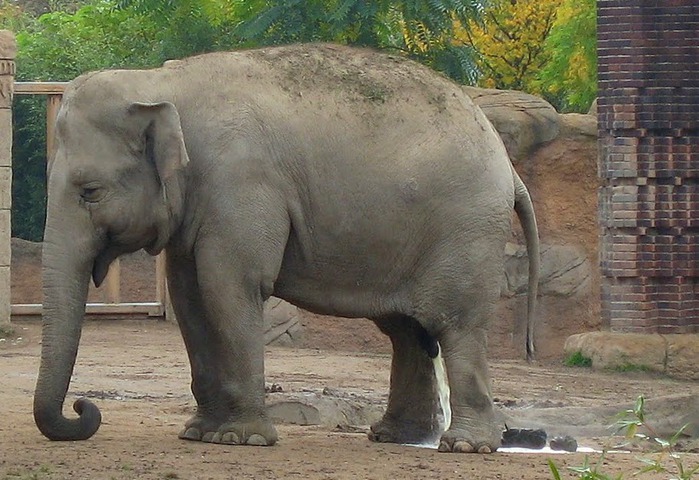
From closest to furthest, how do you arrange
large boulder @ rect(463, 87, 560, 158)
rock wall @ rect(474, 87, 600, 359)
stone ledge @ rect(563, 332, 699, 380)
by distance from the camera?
stone ledge @ rect(563, 332, 699, 380) → large boulder @ rect(463, 87, 560, 158) → rock wall @ rect(474, 87, 600, 359)

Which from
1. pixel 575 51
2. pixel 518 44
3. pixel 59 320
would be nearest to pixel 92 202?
pixel 59 320

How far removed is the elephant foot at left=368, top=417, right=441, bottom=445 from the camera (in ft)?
30.7

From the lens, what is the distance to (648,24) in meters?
15.1

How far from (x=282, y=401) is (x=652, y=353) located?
18.7 ft

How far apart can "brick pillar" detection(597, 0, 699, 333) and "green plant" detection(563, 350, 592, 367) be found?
0.45m

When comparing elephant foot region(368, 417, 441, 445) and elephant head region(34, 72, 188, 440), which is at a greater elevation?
elephant head region(34, 72, 188, 440)

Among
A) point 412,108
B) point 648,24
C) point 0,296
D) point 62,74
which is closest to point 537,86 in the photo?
point 62,74

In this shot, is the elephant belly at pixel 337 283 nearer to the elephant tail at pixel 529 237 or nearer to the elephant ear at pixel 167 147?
the elephant ear at pixel 167 147

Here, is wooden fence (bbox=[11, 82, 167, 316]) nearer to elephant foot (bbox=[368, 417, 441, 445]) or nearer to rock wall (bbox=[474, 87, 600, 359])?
rock wall (bbox=[474, 87, 600, 359])

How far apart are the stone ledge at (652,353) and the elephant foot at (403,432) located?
19.5 feet

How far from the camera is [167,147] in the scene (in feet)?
26.7

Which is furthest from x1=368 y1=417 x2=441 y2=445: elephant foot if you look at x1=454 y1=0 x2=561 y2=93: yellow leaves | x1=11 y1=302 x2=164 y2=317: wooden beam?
x1=454 y1=0 x2=561 y2=93: yellow leaves

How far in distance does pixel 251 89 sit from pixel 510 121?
868 cm

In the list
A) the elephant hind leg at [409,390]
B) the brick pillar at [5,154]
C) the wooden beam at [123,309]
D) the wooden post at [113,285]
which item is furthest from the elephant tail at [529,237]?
the wooden post at [113,285]
